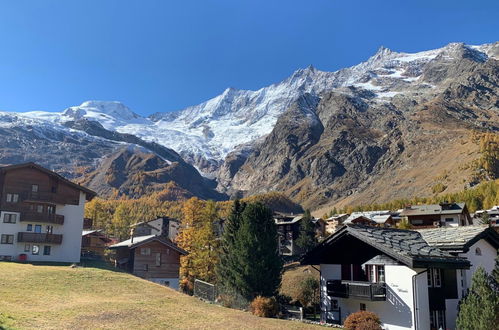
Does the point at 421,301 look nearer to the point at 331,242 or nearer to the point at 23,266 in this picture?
the point at 331,242

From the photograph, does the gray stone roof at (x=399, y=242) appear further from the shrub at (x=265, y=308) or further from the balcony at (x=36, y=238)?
the balcony at (x=36, y=238)

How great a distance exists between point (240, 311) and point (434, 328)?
13792mm

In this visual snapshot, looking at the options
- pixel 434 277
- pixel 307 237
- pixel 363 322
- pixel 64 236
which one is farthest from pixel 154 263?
pixel 434 277

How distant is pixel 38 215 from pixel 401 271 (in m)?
45.8

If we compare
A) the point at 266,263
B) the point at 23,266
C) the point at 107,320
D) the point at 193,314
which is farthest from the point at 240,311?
the point at 23,266

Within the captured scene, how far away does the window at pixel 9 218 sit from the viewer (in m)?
58.5

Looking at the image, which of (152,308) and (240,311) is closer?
(152,308)

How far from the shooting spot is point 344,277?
37062 millimetres

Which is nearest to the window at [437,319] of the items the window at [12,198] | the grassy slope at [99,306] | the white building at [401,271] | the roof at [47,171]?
the white building at [401,271]

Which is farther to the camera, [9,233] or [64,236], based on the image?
[64,236]

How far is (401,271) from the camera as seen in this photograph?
32.1 metres

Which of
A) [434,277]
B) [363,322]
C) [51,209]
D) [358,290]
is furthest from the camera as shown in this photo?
[51,209]

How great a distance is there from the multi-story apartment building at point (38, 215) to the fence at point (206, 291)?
21.7m

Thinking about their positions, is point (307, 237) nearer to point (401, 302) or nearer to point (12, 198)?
point (12, 198)
